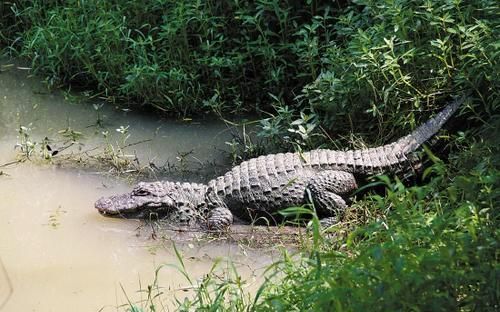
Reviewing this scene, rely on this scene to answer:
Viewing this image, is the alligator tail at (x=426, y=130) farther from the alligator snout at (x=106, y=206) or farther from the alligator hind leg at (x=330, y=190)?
the alligator snout at (x=106, y=206)

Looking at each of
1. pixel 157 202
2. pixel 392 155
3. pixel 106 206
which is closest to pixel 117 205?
pixel 106 206

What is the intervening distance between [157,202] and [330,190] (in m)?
1.36

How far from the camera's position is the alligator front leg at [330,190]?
631cm

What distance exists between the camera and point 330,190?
636 cm

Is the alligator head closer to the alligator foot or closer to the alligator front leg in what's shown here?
the alligator foot

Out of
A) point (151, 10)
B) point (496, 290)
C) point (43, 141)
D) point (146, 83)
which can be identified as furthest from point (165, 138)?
point (496, 290)

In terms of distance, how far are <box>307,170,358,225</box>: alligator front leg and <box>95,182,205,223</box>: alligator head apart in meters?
0.94

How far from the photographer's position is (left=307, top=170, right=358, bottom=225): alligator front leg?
631 centimetres

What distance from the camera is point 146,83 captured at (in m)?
8.05

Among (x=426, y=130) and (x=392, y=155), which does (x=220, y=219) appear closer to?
(x=392, y=155)

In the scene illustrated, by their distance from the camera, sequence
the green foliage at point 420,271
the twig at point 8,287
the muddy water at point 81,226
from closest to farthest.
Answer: the green foliage at point 420,271, the twig at point 8,287, the muddy water at point 81,226

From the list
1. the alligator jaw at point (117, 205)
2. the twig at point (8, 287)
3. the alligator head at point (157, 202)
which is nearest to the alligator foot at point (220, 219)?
the alligator head at point (157, 202)

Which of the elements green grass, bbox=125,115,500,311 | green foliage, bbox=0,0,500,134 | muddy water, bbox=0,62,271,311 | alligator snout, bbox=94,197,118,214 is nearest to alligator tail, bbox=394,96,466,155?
green foliage, bbox=0,0,500,134

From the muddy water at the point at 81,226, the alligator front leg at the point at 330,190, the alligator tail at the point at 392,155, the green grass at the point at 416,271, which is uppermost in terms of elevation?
the green grass at the point at 416,271
